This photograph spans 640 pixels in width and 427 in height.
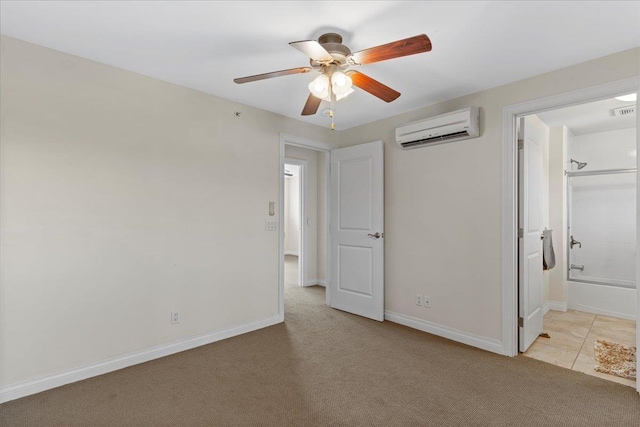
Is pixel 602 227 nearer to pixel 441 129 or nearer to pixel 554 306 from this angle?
pixel 554 306

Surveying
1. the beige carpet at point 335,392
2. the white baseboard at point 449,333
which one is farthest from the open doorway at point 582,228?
the beige carpet at point 335,392

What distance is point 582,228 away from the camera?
4352 mm

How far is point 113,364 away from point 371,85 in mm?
2879

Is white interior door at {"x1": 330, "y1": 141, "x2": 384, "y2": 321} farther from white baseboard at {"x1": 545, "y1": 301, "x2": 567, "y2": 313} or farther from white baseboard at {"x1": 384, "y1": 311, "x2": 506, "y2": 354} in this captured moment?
white baseboard at {"x1": 545, "y1": 301, "x2": 567, "y2": 313}

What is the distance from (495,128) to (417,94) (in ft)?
2.55

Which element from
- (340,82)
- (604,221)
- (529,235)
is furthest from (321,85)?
(604,221)

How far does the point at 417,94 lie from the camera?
→ 3035mm

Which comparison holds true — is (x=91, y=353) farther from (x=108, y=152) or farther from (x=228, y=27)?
(x=228, y=27)

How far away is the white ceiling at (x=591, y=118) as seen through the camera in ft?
10.4

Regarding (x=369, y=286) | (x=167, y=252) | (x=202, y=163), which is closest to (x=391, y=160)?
(x=369, y=286)

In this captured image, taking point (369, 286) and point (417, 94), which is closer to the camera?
point (417, 94)

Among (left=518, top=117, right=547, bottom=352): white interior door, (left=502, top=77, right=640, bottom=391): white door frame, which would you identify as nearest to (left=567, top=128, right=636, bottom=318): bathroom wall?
(left=518, top=117, right=547, bottom=352): white interior door

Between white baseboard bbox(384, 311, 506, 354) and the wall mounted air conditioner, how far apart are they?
1881 millimetres

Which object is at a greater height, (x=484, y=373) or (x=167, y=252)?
(x=167, y=252)
